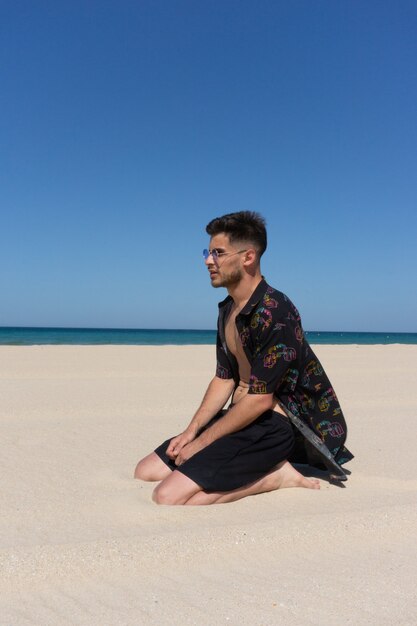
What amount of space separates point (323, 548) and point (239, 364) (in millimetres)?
1420

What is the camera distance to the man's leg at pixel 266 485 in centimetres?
309

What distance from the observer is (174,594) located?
2.07 metres

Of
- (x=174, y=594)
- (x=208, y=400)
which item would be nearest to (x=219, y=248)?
(x=208, y=400)

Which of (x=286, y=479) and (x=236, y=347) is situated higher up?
(x=236, y=347)

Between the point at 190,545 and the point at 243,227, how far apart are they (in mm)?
1878

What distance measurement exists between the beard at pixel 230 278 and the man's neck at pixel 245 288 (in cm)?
3

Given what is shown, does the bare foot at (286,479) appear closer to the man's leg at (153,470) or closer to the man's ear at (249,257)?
the man's leg at (153,470)

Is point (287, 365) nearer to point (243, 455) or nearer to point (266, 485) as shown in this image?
point (243, 455)

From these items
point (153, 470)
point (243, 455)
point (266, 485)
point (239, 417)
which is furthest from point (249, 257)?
point (153, 470)

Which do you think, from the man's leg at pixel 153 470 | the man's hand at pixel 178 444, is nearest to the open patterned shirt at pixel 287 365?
the man's hand at pixel 178 444

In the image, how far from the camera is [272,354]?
3189 mm

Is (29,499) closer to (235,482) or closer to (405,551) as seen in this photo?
(235,482)

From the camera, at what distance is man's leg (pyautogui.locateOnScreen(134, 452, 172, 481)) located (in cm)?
361

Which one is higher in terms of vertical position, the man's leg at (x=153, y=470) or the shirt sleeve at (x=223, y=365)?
the shirt sleeve at (x=223, y=365)
